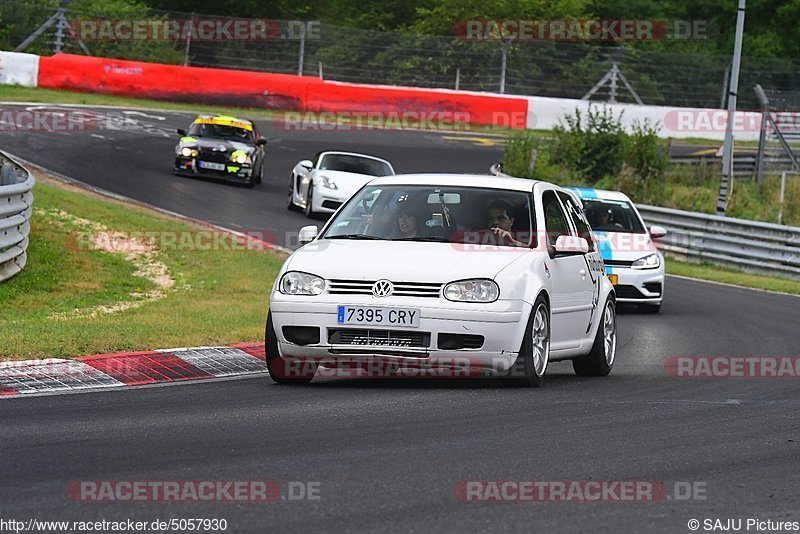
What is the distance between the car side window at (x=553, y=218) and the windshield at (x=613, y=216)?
8565 millimetres

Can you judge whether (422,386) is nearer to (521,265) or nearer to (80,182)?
(521,265)

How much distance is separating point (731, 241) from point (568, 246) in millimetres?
18041

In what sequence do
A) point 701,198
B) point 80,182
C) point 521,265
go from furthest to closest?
point 701,198, point 80,182, point 521,265

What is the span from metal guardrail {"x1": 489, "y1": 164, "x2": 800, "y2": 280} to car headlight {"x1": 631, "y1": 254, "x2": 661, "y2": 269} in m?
7.66

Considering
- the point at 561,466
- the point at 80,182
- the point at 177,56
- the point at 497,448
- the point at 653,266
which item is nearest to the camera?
the point at 561,466

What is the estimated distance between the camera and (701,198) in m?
34.4

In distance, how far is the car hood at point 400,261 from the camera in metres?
9.52

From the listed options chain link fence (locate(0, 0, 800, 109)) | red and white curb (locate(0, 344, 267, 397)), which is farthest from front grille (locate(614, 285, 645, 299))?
chain link fence (locate(0, 0, 800, 109))

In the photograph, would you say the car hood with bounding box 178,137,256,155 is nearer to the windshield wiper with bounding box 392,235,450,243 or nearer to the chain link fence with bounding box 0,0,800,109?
the chain link fence with bounding box 0,0,800,109

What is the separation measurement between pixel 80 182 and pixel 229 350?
15.8 metres

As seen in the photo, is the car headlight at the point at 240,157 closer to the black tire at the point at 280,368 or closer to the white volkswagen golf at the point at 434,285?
the white volkswagen golf at the point at 434,285

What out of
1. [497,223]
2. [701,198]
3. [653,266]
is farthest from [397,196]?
[701,198]
